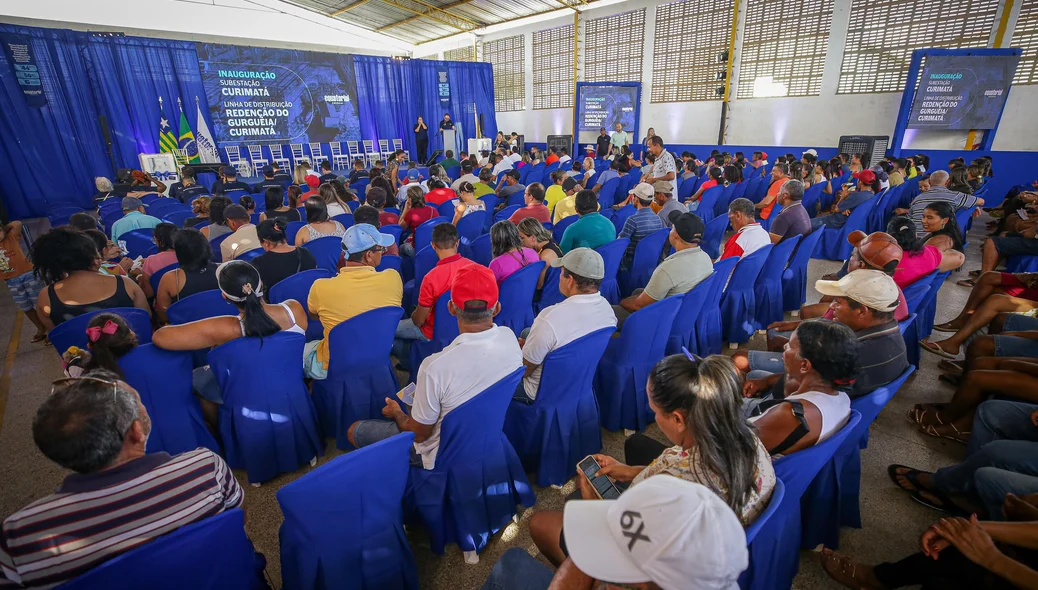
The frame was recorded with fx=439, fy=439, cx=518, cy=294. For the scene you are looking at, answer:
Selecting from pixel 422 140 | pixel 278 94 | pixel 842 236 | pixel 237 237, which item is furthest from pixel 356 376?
pixel 422 140

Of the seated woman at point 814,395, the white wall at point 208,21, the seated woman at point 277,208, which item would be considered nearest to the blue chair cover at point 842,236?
the seated woman at point 814,395

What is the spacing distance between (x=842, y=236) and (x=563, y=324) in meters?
5.36

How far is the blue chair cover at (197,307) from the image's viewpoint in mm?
2447

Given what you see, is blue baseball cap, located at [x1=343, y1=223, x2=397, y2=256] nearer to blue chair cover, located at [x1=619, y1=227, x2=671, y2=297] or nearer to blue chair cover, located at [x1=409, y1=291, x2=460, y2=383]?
blue chair cover, located at [x1=409, y1=291, x2=460, y2=383]

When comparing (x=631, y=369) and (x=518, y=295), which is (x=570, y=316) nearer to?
(x=631, y=369)

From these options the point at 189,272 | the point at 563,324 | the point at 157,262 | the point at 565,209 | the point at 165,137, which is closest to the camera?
the point at 563,324

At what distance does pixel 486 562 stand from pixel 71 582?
1.40 m

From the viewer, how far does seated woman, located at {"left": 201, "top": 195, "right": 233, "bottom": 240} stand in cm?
420

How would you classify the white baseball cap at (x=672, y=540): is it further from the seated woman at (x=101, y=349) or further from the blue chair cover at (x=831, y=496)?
the seated woman at (x=101, y=349)

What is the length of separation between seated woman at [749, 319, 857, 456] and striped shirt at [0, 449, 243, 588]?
1.76 metres

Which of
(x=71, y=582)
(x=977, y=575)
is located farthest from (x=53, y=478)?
(x=977, y=575)

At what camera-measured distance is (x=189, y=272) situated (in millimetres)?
2734

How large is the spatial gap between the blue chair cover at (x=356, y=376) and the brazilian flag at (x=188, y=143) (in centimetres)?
1263

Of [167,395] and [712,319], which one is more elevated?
[167,395]
